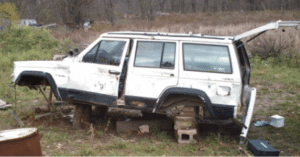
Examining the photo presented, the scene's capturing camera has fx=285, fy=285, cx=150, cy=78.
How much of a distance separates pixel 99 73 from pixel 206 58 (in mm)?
2025

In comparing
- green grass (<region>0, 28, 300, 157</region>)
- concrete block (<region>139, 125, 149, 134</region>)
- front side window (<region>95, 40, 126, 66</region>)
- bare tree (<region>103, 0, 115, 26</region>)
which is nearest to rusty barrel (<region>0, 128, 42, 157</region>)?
green grass (<region>0, 28, 300, 157</region>)

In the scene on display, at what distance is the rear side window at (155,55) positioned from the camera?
5254mm

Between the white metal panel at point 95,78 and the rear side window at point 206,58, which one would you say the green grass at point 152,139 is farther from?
the rear side window at point 206,58

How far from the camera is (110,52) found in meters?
5.55

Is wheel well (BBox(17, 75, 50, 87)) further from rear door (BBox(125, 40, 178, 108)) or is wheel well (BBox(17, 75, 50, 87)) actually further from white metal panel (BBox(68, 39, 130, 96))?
rear door (BBox(125, 40, 178, 108))

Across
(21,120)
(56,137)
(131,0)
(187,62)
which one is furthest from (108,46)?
(131,0)

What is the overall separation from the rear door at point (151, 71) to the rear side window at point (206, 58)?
235 mm

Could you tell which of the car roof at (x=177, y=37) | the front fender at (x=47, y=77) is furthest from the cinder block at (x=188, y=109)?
the front fender at (x=47, y=77)

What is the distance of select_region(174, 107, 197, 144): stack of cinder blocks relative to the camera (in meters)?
5.31

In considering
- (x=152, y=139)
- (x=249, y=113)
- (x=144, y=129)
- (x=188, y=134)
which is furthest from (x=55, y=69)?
(x=249, y=113)

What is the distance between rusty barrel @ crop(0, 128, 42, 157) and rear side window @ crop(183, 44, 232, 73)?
283cm

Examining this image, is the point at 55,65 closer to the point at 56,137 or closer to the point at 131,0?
the point at 56,137

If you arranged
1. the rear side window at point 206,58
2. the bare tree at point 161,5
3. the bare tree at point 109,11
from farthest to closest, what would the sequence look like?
the bare tree at point 161,5
the bare tree at point 109,11
the rear side window at point 206,58

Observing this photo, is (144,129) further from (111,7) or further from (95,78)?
(111,7)
